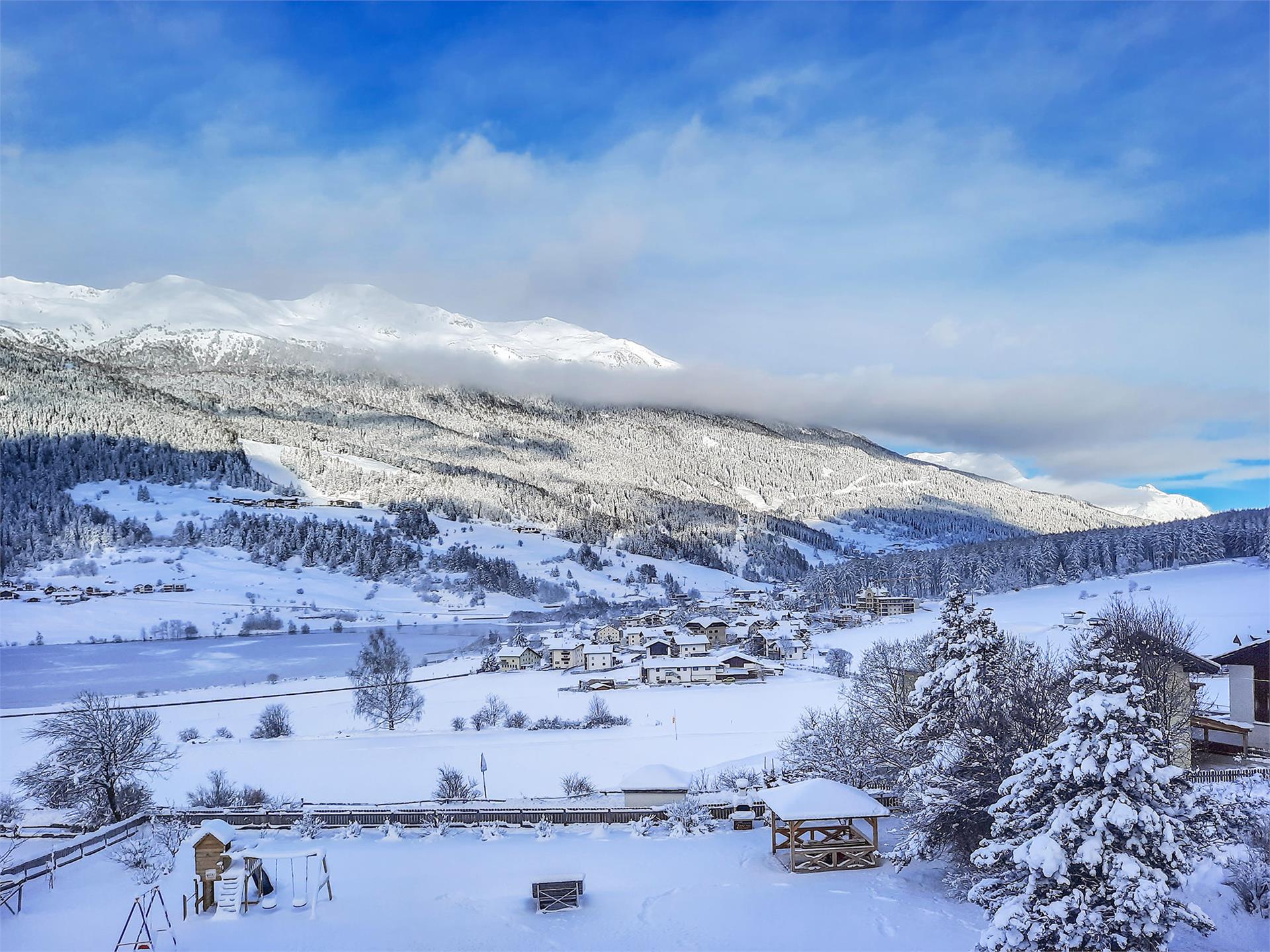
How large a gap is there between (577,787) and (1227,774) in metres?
16.4

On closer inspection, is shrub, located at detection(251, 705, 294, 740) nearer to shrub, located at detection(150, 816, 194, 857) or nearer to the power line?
the power line

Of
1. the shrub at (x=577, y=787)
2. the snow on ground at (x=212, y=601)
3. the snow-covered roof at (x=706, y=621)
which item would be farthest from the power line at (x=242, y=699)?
the snow on ground at (x=212, y=601)

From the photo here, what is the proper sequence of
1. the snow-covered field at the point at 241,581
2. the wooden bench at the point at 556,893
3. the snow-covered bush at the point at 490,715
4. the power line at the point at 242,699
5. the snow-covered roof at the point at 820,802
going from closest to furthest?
the wooden bench at the point at 556,893 → the snow-covered roof at the point at 820,802 → the snow-covered bush at the point at 490,715 → the power line at the point at 242,699 → the snow-covered field at the point at 241,581

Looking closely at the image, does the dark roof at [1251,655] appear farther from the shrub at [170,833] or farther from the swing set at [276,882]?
the shrub at [170,833]

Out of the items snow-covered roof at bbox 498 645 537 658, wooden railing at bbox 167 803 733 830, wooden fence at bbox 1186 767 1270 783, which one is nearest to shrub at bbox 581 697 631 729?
snow-covered roof at bbox 498 645 537 658

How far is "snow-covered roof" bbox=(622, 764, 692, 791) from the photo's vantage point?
752 inches

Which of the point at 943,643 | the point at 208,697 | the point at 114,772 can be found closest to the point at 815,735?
the point at 943,643

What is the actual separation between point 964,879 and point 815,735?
30.6 feet

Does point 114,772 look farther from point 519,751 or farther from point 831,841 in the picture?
point 831,841

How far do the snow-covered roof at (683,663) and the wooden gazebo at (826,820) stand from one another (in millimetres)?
43529

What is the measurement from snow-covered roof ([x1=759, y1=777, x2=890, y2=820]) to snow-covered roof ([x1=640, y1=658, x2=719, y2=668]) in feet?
144

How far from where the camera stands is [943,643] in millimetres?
17328

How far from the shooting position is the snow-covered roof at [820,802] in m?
14.2

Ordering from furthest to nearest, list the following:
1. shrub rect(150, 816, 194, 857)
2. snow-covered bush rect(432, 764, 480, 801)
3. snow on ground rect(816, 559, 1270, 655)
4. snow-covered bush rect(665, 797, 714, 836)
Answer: snow on ground rect(816, 559, 1270, 655)
snow-covered bush rect(432, 764, 480, 801)
snow-covered bush rect(665, 797, 714, 836)
shrub rect(150, 816, 194, 857)
